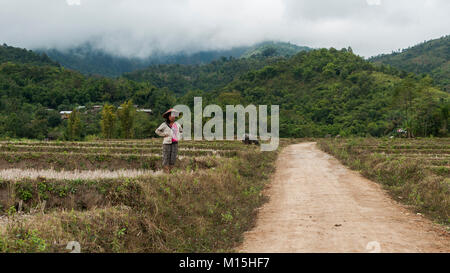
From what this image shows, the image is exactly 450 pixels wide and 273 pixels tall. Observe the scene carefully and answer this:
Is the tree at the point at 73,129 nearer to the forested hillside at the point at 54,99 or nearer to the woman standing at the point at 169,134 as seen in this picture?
the forested hillside at the point at 54,99

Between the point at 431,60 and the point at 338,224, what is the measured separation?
400 feet

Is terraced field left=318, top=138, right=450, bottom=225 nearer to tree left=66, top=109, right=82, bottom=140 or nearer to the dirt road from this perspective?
the dirt road

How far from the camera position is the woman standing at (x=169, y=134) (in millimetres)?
8789

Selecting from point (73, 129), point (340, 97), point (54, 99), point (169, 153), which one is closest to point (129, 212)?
point (169, 153)

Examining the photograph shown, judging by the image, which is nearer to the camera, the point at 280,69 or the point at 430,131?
the point at 430,131

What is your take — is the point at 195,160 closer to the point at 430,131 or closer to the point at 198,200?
the point at 198,200

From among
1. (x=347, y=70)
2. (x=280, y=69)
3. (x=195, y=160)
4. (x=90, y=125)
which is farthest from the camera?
(x=280, y=69)

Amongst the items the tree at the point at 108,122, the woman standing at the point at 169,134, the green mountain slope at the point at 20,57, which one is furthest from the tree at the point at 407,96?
the green mountain slope at the point at 20,57

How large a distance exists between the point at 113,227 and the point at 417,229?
5.31 meters

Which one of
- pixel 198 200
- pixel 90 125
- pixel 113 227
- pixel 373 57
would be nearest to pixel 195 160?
pixel 198 200

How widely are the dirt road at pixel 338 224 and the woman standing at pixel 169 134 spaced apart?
302 centimetres

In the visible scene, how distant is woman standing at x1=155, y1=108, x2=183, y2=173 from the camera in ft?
28.8

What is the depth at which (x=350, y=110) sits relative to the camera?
200 feet

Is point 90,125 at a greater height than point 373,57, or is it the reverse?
point 373,57
